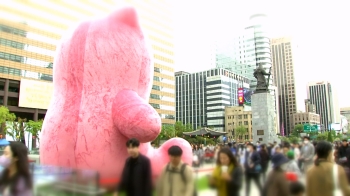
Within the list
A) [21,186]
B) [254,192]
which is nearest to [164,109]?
[254,192]

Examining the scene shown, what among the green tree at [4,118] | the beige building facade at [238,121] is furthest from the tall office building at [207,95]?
the green tree at [4,118]

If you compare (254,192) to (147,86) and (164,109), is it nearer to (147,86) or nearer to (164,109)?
(147,86)

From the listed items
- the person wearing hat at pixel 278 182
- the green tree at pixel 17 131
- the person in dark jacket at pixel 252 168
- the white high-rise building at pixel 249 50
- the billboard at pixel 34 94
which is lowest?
the person in dark jacket at pixel 252 168

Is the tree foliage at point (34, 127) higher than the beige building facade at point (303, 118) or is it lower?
lower

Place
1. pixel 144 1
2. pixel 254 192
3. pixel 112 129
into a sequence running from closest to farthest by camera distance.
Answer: pixel 112 129, pixel 254 192, pixel 144 1

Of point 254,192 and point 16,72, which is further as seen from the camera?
→ point 16,72

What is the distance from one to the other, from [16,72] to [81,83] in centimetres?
3883

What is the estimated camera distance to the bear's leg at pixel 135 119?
5.59 meters

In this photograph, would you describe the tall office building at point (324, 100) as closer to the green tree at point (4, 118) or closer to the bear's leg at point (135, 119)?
the green tree at point (4, 118)

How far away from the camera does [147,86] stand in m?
6.88

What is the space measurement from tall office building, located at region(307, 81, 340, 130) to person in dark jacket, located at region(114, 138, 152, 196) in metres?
159

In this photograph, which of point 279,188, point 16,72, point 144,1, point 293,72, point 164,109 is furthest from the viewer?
point 293,72

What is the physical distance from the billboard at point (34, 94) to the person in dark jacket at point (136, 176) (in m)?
39.0

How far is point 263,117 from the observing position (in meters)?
25.2
